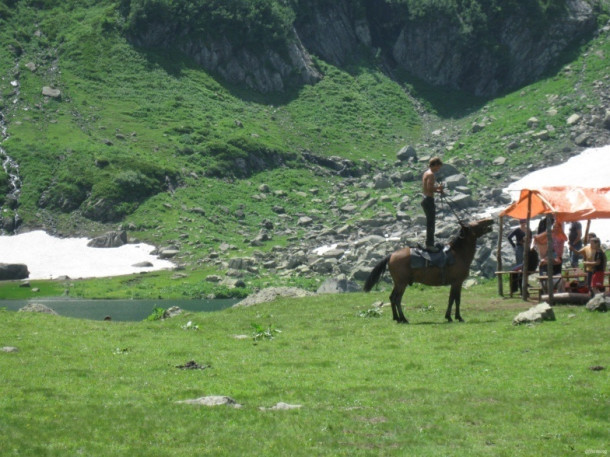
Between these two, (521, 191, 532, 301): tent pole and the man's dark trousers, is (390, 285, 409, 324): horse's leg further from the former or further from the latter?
(521, 191, 532, 301): tent pole

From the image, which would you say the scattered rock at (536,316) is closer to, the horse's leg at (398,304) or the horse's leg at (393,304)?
the horse's leg at (398,304)

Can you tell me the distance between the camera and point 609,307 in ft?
108

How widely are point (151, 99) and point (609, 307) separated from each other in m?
150

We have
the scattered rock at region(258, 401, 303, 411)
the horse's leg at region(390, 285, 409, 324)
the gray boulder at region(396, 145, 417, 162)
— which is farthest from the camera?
the gray boulder at region(396, 145, 417, 162)

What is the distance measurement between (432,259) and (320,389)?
12.0 meters

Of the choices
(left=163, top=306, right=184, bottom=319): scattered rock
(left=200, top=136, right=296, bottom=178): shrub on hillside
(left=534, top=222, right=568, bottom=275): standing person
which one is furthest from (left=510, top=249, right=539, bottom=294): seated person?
(left=200, top=136, right=296, bottom=178): shrub on hillside

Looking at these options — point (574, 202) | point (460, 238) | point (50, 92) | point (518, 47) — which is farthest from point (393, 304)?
point (518, 47)


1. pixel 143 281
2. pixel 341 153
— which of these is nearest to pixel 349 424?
pixel 143 281

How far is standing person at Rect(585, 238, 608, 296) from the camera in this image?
1405 inches

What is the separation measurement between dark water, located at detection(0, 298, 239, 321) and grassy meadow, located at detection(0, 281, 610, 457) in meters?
35.7

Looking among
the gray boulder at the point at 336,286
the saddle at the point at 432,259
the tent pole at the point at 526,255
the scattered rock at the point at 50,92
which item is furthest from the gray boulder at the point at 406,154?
the saddle at the point at 432,259

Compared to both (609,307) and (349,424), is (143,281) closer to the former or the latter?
(609,307)

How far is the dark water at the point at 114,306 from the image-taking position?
71812mm

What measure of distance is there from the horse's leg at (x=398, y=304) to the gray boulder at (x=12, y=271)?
8986 centimetres
